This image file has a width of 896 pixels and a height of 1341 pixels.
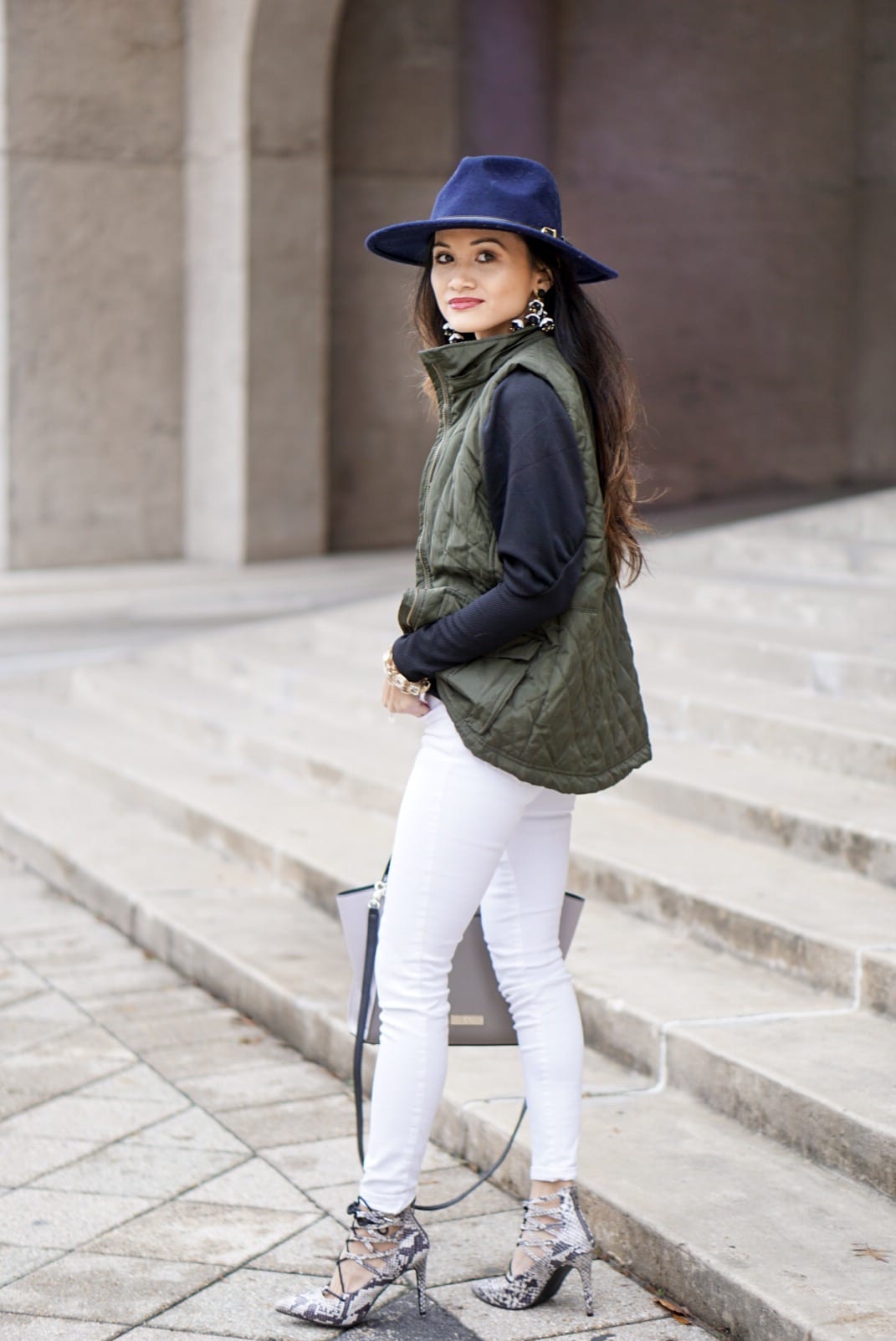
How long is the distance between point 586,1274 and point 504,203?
1560 mm

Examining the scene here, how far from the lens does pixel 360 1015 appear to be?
2586 millimetres

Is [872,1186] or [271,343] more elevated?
[271,343]

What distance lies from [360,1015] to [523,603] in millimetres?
698

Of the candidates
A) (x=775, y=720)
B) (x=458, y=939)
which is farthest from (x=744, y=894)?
(x=458, y=939)

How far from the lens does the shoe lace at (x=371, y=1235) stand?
2.49m

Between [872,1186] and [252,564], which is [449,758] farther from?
[252,564]

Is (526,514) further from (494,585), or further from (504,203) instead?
(504,203)

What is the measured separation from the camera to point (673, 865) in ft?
13.4

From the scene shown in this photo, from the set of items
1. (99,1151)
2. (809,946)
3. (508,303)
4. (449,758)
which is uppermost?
(508,303)

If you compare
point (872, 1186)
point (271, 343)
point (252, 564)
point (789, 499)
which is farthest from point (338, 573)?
point (872, 1186)

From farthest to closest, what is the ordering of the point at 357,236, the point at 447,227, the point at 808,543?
the point at 357,236 → the point at 808,543 → the point at 447,227

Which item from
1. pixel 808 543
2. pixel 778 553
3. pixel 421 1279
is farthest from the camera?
pixel 778 553

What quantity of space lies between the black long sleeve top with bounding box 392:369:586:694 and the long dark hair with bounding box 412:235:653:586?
0.31ft

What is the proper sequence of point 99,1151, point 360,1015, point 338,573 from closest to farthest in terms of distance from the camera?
point 360,1015
point 99,1151
point 338,573
